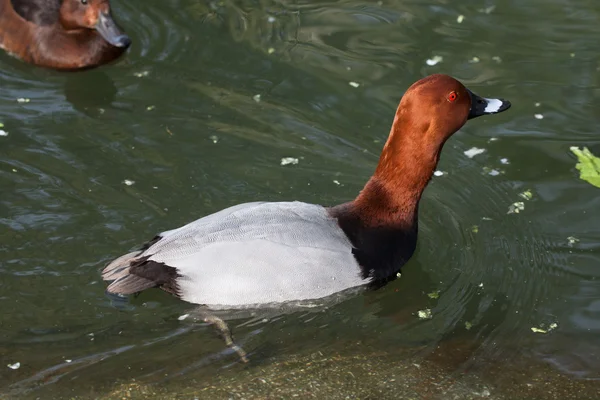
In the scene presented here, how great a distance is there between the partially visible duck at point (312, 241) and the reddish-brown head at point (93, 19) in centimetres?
274

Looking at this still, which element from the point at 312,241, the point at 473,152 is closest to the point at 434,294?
the point at 312,241

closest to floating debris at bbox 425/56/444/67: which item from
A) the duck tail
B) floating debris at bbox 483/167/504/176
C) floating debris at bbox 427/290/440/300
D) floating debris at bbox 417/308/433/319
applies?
floating debris at bbox 483/167/504/176

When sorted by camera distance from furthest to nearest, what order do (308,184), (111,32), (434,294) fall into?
(111,32), (308,184), (434,294)

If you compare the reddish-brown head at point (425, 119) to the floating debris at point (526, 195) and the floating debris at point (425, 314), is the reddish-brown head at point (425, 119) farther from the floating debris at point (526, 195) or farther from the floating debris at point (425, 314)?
the floating debris at point (526, 195)

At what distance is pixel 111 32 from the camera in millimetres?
7328

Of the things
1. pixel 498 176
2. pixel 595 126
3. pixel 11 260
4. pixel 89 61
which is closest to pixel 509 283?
pixel 498 176

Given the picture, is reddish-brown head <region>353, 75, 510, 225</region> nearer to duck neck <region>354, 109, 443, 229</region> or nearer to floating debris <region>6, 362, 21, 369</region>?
duck neck <region>354, 109, 443, 229</region>

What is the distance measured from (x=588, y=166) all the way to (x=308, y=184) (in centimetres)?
197

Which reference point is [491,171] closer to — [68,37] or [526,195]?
[526,195]

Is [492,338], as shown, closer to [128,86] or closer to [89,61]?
[128,86]

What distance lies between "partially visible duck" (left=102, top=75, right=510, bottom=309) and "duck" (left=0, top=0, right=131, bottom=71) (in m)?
2.80

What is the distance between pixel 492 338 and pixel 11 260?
277cm

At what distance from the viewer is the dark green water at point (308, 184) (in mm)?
4652

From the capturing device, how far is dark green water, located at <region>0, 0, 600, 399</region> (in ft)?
15.3
